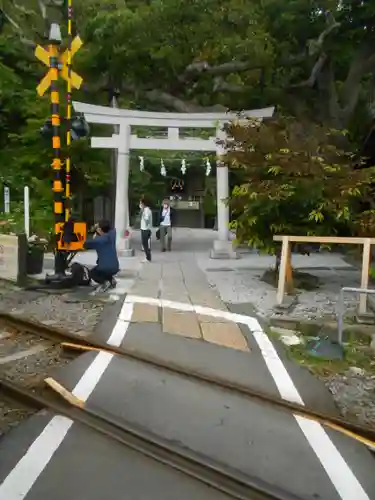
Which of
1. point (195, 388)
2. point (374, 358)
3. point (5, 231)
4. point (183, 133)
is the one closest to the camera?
point (195, 388)

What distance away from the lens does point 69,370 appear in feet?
18.5

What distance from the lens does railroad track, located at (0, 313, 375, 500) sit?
11.1 ft

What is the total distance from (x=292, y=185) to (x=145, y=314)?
3.59 m

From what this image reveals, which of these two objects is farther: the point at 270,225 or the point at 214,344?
the point at 270,225

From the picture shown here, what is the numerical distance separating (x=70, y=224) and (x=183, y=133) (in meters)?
8.15

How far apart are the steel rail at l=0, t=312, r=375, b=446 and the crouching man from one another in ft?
7.72

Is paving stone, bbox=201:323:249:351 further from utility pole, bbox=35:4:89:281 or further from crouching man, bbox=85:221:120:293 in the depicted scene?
utility pole, bbox=35:4:89:281

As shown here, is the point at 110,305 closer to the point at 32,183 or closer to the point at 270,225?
the point at 270,225

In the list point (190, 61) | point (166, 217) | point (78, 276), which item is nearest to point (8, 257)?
point (78, 276)

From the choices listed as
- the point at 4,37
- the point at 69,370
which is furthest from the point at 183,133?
the point at 69,370

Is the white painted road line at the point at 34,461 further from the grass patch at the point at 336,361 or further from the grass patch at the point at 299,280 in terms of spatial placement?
the grass patch at the point at 299,280

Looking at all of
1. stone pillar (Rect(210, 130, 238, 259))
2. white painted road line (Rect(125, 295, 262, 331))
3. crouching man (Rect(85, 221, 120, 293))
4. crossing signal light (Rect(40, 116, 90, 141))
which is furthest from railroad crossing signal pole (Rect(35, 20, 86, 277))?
stone pillar (Rect(210, 130, 238, 259))

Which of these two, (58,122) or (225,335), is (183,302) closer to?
(225,335)

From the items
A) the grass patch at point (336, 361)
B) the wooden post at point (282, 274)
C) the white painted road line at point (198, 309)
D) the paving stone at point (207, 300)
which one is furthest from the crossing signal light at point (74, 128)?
the grass patch at point (336, 361)
